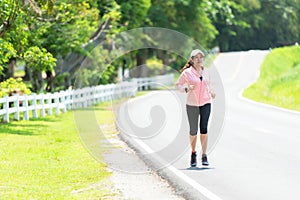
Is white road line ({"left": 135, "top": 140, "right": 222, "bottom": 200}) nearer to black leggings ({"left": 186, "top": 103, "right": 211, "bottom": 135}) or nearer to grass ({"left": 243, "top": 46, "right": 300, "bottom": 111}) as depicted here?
black leggings ({"left": 186, "top": 103, "right": 211, "bottom": 135})

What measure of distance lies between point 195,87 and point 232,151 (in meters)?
3.15

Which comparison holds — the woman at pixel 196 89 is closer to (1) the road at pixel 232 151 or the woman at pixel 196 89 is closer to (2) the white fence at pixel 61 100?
(1) the road at pixel 232 151

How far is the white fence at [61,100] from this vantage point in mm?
24188

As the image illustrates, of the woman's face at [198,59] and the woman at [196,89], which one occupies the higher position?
the woman's face at [198,59]

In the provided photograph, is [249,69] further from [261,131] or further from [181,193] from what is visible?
[181,193]

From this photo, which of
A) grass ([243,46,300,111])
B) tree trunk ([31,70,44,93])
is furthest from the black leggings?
tree trunk ([31,70,44,93])

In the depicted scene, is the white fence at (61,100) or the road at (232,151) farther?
the white fence at (61,100)

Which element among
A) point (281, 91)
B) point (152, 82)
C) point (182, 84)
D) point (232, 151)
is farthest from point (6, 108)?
point (152, 82)

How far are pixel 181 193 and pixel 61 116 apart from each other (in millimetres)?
17806

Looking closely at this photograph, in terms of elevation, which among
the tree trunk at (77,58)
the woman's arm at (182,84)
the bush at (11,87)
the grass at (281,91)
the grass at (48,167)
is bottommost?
the grass at (48,167)

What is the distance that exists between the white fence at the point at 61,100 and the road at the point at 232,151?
2857 millimetres

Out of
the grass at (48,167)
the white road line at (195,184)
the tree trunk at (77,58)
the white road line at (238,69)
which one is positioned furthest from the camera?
the white road line at (238,69)

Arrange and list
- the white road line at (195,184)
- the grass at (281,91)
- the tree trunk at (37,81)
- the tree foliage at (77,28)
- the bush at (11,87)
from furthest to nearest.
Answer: the tree trunk at (37,81) → the grass at (281,91) → the bush at (11,87) → the tree foliage at (77,28) → the white road line at (195,184)

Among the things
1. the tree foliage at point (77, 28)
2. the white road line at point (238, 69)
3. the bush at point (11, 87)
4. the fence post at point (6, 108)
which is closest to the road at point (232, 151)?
the fence post at point (6, 108)
